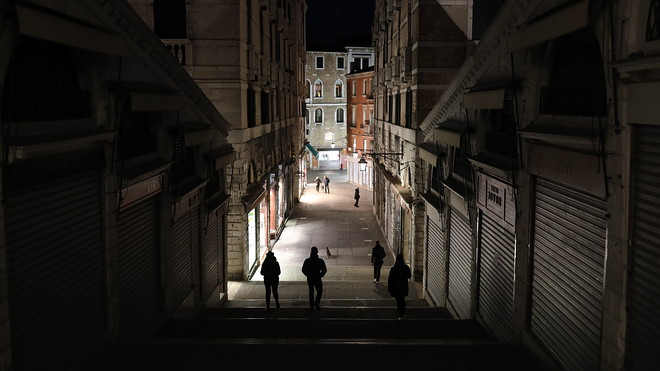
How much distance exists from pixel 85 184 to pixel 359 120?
53686 millimetres

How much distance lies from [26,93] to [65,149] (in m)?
0.85

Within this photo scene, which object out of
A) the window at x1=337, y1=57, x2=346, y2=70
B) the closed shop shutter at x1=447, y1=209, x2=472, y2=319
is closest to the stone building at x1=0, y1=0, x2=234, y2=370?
the closed shop shutter at x1=447, y1=209, x2=472, y2=319

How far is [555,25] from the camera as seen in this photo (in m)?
7.45

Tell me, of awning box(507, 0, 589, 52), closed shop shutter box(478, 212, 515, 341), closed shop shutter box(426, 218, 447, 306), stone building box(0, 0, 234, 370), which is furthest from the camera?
closed shop shutter box(426, 218, 447, 306)

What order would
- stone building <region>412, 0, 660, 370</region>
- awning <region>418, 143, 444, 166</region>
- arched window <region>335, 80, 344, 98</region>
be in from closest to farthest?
stone building <region>412, 0, 660, 370</region> → awning <region>418, 143, 444, 166</region> → arched window <region>335, 80, 344, 98</region>

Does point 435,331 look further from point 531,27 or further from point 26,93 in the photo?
point 26,93

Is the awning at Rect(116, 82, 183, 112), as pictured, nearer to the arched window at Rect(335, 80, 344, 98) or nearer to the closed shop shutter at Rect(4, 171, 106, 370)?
the closed shop shutter at Rect(4, 171, 106, 370)

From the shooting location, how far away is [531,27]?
27.0ft

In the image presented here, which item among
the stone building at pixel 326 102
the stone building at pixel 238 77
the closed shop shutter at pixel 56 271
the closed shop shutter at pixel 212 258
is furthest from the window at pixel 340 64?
the closed shop shutter at pixel 56 271

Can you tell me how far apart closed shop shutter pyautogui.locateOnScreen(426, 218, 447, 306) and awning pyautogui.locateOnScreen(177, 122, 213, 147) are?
6.68m

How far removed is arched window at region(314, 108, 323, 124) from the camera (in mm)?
69500

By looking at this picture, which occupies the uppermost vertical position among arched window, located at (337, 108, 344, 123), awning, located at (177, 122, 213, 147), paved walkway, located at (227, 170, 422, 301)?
arched window, located at (337, 108, 344, 123)

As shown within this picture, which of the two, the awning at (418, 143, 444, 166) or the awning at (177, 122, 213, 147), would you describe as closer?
the awning at (177, 122, 213, 147)

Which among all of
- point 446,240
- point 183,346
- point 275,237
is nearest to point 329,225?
point 275,237
